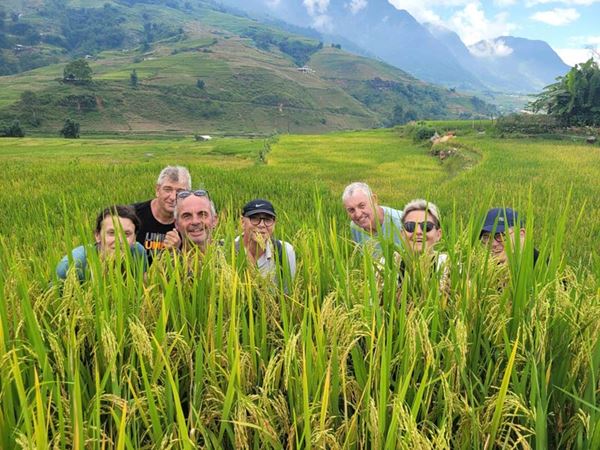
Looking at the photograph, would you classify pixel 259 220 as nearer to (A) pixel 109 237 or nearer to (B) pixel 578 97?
(A) pixel 109 237

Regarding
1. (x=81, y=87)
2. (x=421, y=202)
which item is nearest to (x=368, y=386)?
(x=421, y=202)

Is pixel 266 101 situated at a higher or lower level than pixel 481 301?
higher

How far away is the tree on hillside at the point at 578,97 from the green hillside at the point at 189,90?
212 ft

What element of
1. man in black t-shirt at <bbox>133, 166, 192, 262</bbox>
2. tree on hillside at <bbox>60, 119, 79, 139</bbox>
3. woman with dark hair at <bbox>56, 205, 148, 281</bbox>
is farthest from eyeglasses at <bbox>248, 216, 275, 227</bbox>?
tree on hillside at <bbox>60, 119, 79, 139</bbox>

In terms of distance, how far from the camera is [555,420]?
122 centimetres

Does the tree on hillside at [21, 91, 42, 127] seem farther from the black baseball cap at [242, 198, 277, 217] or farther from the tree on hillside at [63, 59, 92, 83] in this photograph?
the black baseball cap at [242, 198, 277, 217]

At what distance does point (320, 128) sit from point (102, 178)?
9765 cm

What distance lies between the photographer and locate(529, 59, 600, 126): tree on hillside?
32.2 m

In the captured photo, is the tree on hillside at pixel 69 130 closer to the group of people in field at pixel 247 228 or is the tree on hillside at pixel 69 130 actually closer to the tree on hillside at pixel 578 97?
the tree on hillside at pixel 578 97

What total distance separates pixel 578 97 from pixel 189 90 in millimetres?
86787

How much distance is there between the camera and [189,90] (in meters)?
104

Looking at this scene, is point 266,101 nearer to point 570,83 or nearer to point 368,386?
point 570,83

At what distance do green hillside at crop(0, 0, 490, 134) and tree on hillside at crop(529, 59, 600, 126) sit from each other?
6465cm

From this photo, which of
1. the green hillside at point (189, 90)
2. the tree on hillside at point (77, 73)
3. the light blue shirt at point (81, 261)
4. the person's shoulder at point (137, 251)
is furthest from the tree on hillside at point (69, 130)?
the light blue shirt at point (81, 261)
